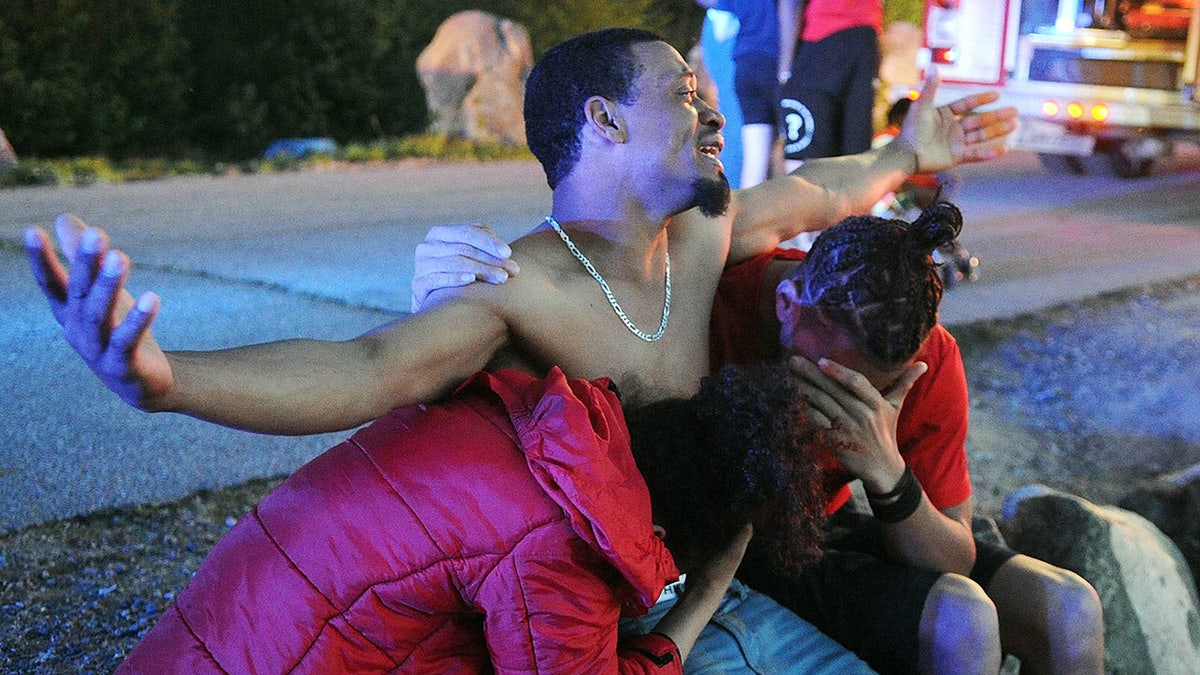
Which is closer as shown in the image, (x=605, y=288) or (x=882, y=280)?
(x=882, y=280)

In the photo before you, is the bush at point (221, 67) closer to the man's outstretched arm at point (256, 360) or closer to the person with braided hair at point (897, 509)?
the man's outstretched arm at point (256, 360)

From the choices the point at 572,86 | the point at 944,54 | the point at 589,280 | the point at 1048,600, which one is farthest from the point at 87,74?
the point at 1048,600

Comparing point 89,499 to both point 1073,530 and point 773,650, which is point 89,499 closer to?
point 773,650

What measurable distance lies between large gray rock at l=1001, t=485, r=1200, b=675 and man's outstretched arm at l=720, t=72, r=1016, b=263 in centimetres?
98

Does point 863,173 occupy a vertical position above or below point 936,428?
above

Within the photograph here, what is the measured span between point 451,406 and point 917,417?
115cm

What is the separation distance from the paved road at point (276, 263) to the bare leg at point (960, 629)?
205 centimetres

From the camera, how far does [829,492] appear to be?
2.54m

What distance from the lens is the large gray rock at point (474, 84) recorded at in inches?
514

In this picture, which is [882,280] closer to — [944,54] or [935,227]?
[935,227]

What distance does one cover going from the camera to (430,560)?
1737 mm

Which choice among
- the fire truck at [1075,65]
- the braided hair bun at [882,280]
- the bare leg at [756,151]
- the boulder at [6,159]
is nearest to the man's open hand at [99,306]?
the braided hair bun at [882,280]

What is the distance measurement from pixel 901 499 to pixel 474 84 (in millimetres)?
11255

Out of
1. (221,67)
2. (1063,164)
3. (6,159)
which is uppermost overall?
(6,159)
